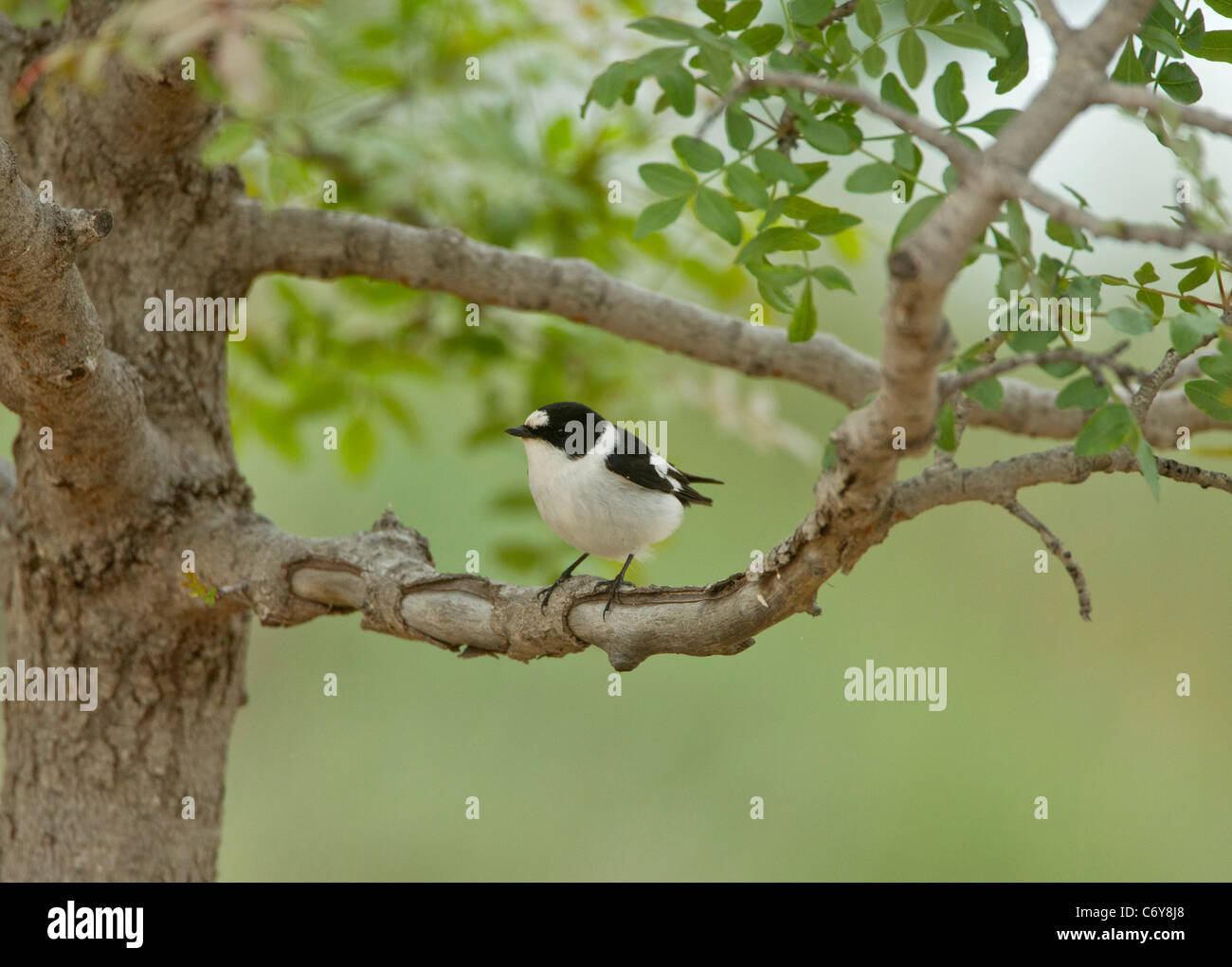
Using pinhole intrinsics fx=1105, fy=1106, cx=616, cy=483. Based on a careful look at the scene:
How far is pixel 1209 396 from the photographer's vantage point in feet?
6.16

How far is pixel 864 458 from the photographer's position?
1.56 m

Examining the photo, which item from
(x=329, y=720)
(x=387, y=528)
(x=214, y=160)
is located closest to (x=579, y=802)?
(x=329, y=720)

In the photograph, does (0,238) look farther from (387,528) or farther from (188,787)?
(188,787)

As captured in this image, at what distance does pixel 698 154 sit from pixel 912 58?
0.44 metres

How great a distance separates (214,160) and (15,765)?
180cm

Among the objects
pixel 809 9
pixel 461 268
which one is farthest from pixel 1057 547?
pixel 461 268

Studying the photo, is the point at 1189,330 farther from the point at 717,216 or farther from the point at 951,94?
the point at 717,216

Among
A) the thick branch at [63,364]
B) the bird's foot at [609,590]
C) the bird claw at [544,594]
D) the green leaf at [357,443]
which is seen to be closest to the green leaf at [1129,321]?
the bird's foot at [609,590]

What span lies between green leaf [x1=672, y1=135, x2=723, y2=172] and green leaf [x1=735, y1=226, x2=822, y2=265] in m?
0.16

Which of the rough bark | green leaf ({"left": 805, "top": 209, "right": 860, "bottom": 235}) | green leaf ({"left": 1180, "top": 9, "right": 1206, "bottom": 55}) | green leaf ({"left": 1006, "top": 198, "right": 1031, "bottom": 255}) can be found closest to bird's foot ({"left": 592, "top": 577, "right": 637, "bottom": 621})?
green leaf ({"left": 805, "top": 209, "right": 860, "bottom": 235})

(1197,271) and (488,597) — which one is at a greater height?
(1197,271)

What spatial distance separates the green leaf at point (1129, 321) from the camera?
64.2 inches

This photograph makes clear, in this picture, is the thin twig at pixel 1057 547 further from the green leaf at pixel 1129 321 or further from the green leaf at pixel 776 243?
the green leaf at pixel 776 243

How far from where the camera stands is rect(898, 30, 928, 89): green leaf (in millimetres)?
2062
